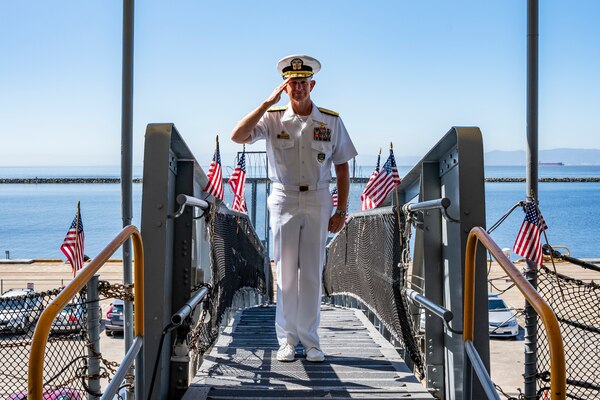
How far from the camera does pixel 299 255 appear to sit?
5.40 metres

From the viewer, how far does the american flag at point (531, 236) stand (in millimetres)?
8180

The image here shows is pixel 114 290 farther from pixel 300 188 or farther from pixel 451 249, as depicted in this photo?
pixel 451 249

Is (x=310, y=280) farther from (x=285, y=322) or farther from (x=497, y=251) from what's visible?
(x=497, y=251)

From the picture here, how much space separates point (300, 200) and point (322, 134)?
0.54 m

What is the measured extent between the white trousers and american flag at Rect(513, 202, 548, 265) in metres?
3.71

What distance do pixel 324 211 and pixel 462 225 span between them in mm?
1544

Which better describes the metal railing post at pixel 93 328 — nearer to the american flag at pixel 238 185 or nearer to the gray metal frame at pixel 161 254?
the gray metal frame at pixel 161 254

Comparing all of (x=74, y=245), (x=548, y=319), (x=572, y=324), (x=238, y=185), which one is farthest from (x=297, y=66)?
(x=238, y=185)

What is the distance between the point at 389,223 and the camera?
599 centimetres

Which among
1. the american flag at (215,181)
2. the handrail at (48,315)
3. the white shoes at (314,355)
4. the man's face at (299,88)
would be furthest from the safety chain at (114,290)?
the man's face at (299,88)

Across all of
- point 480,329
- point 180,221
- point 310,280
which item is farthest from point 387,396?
point 180,221

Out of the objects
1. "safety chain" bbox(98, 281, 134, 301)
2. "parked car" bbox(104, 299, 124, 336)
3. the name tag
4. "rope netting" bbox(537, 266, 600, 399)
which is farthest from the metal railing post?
"parked car" bbox(104, 299, 124, 336)

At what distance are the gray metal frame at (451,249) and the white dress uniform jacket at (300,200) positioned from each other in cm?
73

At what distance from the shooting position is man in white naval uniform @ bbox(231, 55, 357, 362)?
5.20m
